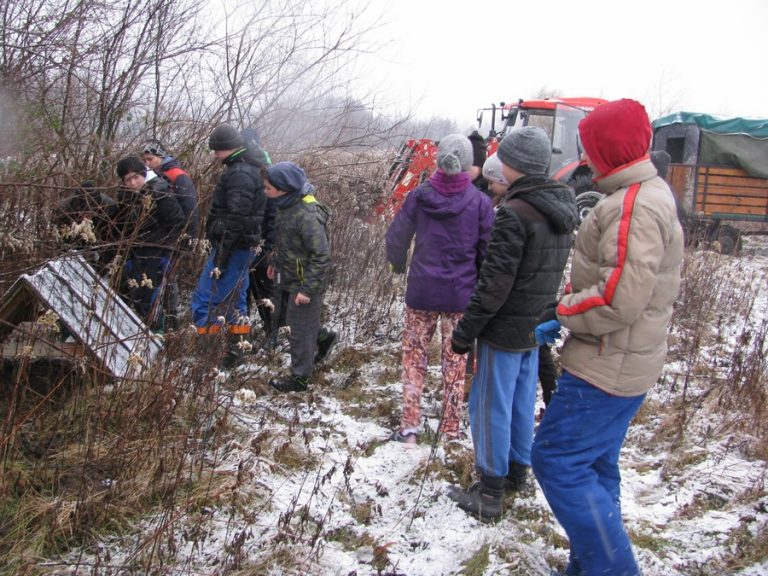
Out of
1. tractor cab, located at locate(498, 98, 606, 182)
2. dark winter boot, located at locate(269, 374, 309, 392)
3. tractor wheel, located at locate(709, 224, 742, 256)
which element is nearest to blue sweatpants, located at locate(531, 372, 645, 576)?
dark winter boot, located at locate(269, 374, 309, 392)

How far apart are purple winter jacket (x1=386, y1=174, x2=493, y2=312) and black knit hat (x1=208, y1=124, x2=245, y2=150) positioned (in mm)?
1646

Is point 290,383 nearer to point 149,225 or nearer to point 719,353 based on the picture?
point 149,225

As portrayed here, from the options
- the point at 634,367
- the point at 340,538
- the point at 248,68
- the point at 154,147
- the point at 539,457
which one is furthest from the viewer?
the point at 248,68

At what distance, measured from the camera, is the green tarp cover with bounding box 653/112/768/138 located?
1176 cm

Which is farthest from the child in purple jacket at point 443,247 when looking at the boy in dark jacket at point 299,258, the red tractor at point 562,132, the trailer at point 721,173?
the trailer at point 721,173

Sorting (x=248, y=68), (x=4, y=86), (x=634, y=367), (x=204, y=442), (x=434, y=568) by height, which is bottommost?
(x=434, y=568)

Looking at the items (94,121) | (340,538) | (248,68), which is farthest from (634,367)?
(248,68)

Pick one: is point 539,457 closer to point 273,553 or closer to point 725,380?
point 273,553

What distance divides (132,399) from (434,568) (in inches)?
65.0

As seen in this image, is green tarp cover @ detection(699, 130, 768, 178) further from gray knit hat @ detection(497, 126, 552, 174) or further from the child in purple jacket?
gray knit hat @ detection(497, 126, 552, 174)

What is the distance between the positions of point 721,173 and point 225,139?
35.1 ft

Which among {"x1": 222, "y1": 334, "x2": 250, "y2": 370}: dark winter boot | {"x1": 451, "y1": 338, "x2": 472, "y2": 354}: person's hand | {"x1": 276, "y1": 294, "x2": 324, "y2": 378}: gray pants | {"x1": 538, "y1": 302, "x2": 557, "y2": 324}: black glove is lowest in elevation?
{"x1": 222, "y1": 334, "x2": 250, "y2": 370}: dark winter boot

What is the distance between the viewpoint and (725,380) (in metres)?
4.35

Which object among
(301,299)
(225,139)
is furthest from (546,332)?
(225,139)
